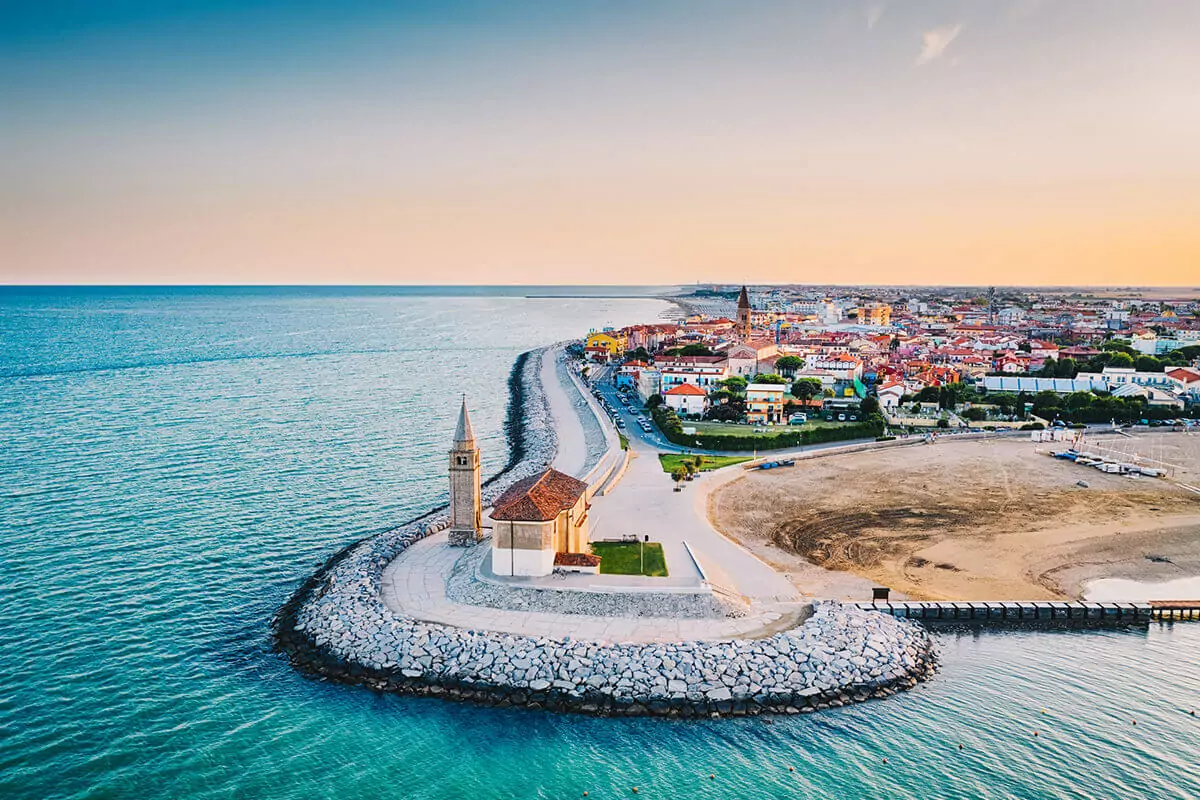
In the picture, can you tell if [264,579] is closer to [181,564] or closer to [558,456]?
[181,564]

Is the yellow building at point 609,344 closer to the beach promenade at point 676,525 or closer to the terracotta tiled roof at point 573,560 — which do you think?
the beach promenade at point 676,525

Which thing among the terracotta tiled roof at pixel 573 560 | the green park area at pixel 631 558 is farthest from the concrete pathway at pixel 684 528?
the terracotta tiled roof at pixel 573 560

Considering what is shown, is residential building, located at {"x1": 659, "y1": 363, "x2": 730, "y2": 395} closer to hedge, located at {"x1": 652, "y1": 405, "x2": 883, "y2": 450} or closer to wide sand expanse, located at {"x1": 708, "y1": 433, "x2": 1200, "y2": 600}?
hedge, located at {"x1": 652, "y1": 405, "x2": 883, "y2": 450}

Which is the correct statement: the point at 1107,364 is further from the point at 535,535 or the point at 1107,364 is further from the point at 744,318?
the point at 535,535

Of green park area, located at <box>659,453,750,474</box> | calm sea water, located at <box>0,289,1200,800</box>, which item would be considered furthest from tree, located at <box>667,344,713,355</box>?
calm sea water, located at <box>0,289,1200,800</box>

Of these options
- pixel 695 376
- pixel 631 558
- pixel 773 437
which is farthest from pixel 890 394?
pixel 631 558

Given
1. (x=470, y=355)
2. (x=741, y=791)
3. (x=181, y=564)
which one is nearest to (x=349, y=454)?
(x=181, y=564)
